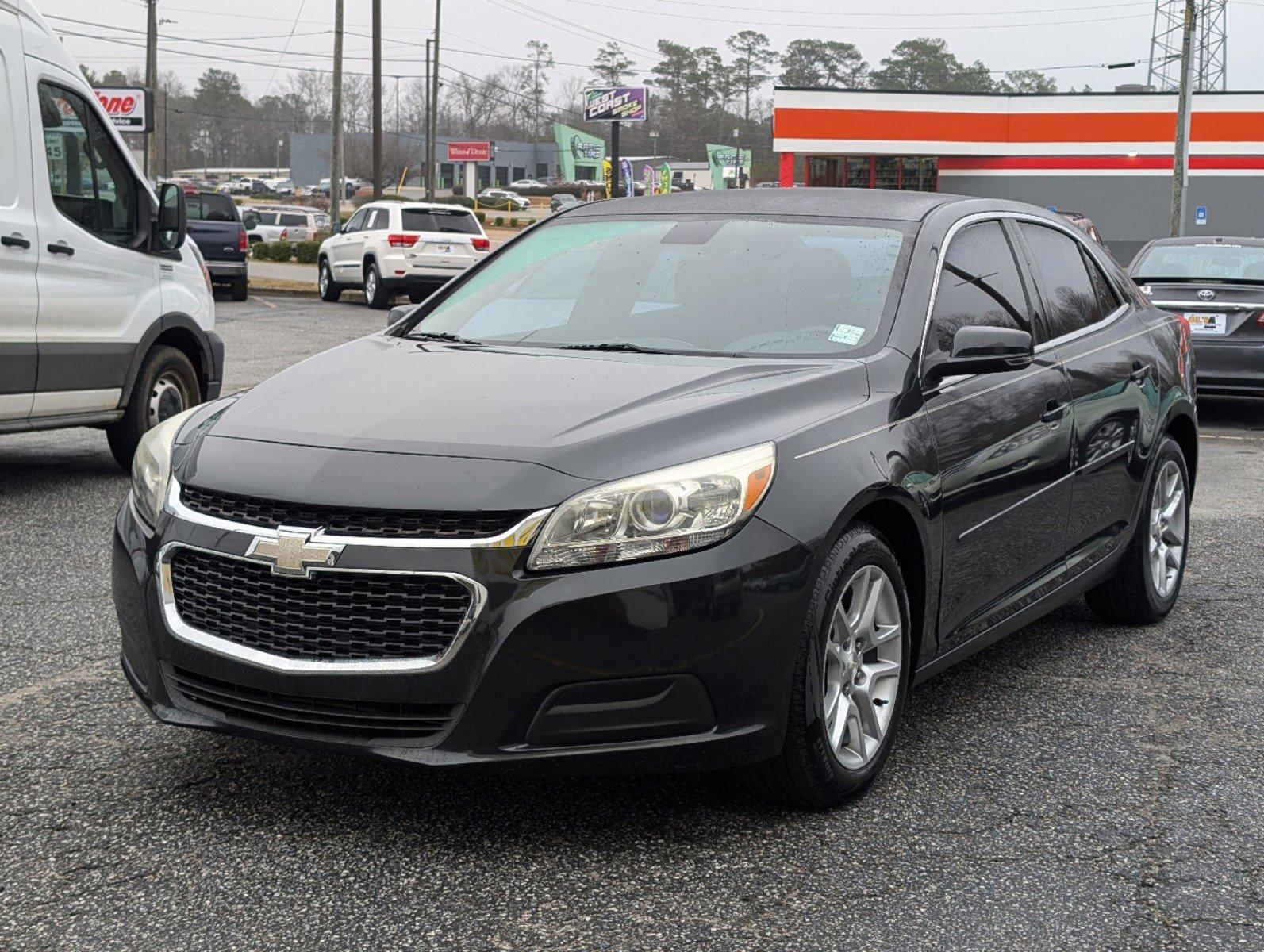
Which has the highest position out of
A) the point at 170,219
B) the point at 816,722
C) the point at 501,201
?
the point at 501,201

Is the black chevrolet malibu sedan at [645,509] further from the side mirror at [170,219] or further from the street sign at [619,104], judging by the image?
the street sign at [619,104]

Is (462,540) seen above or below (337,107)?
below

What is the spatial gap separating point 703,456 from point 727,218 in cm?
172

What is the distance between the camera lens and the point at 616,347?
456 cm

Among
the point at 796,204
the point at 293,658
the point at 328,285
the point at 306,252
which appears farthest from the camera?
the point at 306,252

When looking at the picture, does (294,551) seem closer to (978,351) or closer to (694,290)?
(694,290)

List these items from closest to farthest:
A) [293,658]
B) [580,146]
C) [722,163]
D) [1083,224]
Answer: [293,658], [1083,224], [722,163], [580,146]

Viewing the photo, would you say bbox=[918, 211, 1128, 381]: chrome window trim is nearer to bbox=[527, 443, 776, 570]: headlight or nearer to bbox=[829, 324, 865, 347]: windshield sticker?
bbox=[829, 324, 865, 347]: windshield sticker

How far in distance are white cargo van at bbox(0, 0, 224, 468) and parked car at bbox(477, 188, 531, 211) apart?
8463 centimetres

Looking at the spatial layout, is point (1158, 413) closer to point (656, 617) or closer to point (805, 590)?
point (805, 590)

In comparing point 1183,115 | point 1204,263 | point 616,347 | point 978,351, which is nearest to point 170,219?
point 616,347

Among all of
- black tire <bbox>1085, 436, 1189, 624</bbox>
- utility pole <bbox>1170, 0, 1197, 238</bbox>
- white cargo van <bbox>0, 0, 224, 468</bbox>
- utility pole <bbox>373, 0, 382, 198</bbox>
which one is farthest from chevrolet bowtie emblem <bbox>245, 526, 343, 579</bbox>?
utility pole <bbox>373, 0, 382, 198</bbox>

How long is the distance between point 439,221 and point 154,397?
660 inches

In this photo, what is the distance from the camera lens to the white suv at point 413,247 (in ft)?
82.7
